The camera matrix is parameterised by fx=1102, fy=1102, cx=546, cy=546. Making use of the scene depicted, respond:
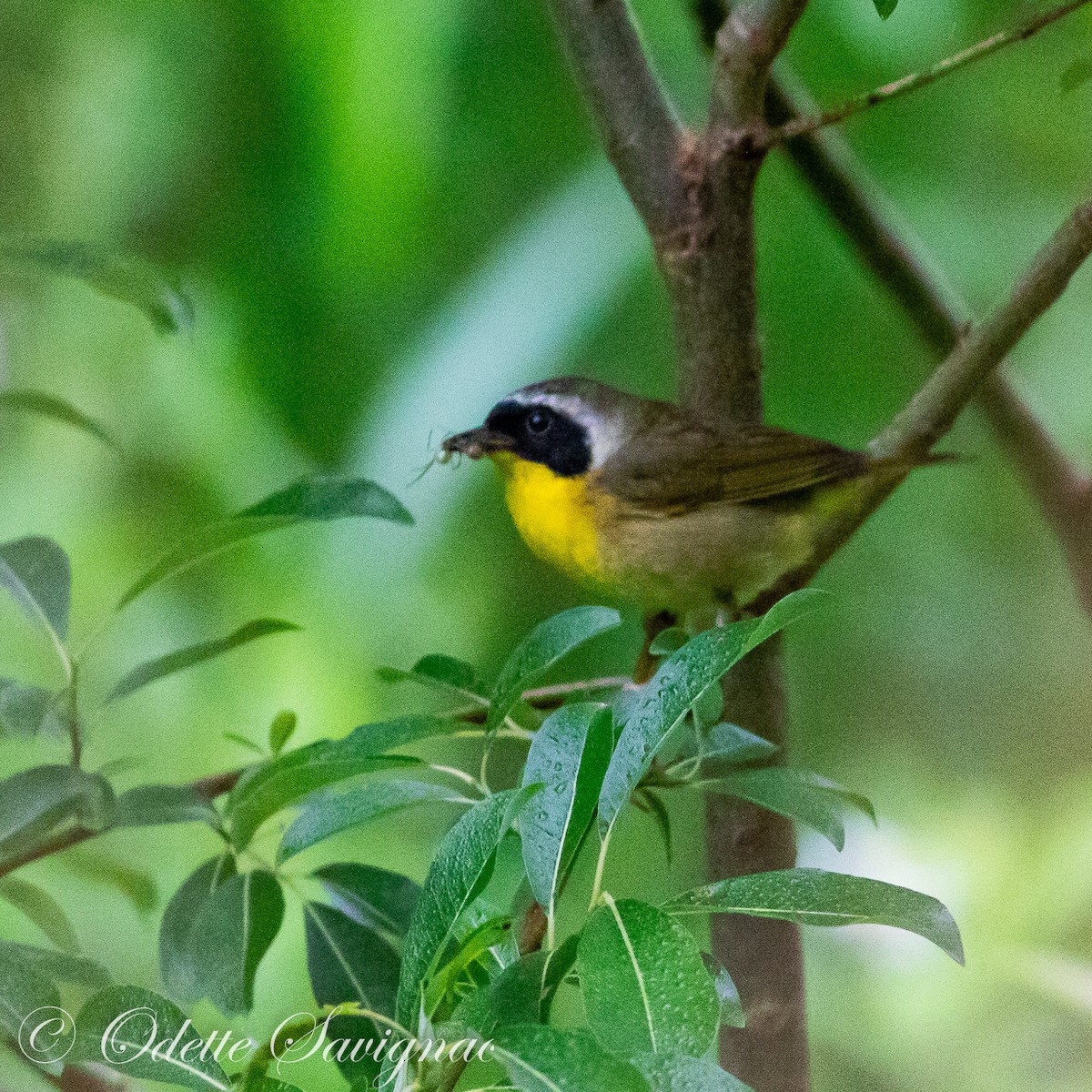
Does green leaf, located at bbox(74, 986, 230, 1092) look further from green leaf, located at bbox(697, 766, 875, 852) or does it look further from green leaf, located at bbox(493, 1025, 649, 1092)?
green leaf, located at bbox(697, 766, 875, 852)

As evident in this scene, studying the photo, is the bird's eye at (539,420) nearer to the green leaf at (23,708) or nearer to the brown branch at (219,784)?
the brown branch at (219,784)

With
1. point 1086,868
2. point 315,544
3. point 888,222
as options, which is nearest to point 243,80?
point 315,544

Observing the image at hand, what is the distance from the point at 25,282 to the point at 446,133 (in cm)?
40

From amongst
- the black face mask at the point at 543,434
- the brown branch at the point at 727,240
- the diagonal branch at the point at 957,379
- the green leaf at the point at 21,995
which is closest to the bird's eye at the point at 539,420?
the black face mask at the point at 543,434

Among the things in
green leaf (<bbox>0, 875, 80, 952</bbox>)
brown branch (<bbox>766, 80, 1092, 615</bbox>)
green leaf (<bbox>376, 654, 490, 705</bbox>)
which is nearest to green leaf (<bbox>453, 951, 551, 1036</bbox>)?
green leaf (<bbox>376, 654, 490, 705</bbox>)

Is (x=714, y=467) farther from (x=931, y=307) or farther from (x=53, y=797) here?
(x=53, y=797)

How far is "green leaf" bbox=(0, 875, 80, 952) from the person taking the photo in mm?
806

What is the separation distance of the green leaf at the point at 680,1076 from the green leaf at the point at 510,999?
7 cm

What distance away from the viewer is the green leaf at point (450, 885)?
17.7 inches

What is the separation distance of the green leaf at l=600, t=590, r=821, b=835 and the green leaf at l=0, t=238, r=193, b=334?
0.55m

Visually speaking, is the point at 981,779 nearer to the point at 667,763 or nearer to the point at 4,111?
the point at 667,763

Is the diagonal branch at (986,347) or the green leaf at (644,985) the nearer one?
the green leaf at (644,985)

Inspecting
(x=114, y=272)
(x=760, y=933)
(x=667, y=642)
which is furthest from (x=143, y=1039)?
(x=114, y=272)

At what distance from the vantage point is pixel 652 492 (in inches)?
39.6
